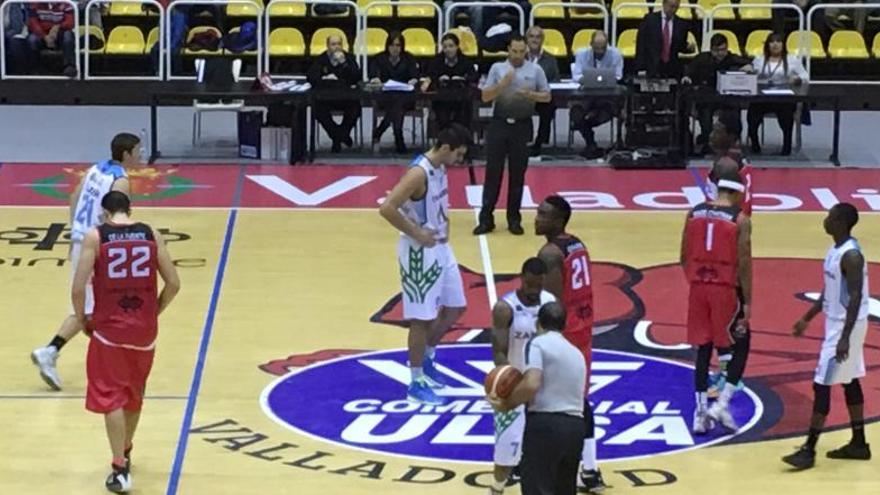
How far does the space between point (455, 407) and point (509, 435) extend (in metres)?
2.08

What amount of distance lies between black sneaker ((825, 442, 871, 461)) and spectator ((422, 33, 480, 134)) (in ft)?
35.3

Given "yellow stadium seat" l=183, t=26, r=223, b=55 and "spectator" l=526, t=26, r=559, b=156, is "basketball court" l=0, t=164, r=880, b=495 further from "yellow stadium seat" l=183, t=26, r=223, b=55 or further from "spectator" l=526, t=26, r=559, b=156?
"yellow stadium seat" l=183, t=26, r=223, b=55

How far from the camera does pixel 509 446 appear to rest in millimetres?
9602

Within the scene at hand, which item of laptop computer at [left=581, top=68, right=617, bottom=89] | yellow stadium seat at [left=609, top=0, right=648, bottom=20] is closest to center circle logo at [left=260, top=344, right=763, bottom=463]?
laptop computer at [left=581, top=68, right=617, bottom=89]

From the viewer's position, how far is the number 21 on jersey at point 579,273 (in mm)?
9922

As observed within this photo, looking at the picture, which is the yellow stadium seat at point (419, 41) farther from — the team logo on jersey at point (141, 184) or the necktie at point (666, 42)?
the team logo on jersey at point (141, 184)

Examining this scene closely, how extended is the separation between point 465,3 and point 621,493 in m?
13.8

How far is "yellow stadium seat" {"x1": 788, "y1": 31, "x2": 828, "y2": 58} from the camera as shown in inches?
935

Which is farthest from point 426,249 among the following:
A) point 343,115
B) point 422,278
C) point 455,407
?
point 343,115

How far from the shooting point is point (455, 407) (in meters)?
11.6

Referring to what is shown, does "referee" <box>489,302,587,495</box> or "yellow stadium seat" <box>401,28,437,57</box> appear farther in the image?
"yellow stadium seat" <box>401,28,437,57</box>

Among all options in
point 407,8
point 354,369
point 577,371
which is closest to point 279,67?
point 407,8

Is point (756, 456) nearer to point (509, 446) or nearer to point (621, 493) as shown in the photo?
point (621, 493)

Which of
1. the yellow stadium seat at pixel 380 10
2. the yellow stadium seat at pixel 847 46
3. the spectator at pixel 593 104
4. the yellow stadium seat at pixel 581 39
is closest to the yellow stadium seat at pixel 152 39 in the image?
the yellow stadium seat at pixel 380 10
